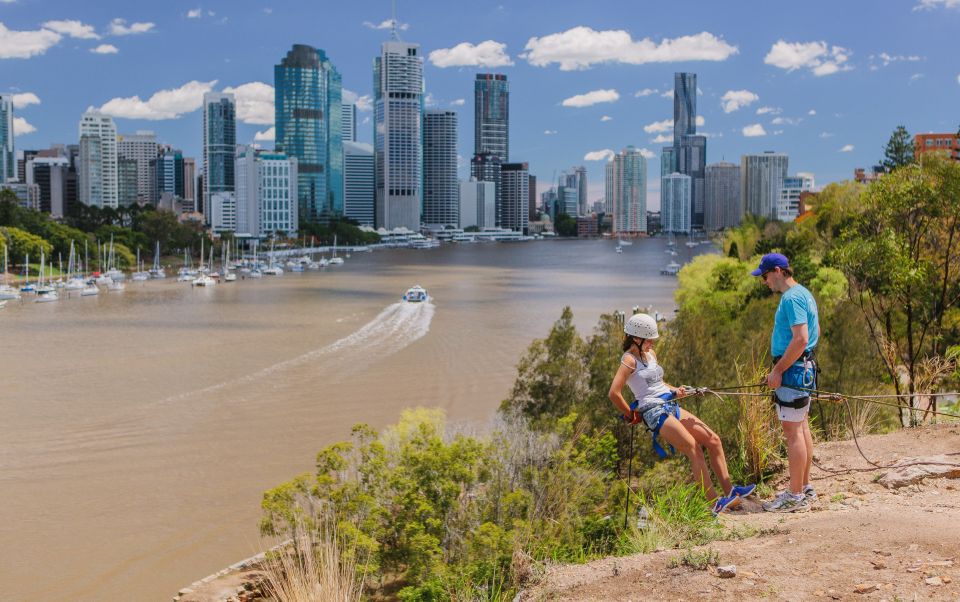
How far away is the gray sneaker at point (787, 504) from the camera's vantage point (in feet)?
20.9

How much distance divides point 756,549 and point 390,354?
29.0m

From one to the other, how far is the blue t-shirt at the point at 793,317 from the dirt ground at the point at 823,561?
1150 mm

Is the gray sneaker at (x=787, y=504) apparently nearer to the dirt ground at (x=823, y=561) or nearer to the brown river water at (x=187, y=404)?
the dirt ground at (x=823, y=561)

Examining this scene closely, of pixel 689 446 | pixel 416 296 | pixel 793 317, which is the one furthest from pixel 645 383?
pixel 416 296

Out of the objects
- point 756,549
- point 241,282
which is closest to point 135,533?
point 756,549

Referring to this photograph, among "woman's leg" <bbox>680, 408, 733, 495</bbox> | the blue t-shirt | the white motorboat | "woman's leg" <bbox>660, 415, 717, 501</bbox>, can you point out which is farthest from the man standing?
the white motorboat

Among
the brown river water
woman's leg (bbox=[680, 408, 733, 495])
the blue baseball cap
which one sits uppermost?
the blue baseball cap

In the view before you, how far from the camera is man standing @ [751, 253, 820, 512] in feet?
20.5

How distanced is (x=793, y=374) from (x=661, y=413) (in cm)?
93

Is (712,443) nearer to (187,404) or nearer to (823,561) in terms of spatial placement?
(823,561)

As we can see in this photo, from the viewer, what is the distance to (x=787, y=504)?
6438mm

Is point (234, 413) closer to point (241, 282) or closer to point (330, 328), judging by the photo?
point (330, 328)

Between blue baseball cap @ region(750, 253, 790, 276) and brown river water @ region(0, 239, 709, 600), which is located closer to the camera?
blue baseball cap @ region(750, 253, 790, 276)

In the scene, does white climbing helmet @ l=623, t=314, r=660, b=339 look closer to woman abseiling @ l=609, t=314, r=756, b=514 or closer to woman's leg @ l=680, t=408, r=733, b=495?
woman abseiling @ l=609, t=314, r=756, b=514
